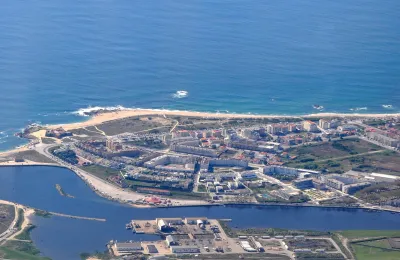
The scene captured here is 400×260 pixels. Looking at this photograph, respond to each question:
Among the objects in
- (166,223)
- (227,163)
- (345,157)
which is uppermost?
(345,157)

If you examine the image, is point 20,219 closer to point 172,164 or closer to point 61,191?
point 61,191

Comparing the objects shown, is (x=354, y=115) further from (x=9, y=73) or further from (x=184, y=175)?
(x=9, y=73)

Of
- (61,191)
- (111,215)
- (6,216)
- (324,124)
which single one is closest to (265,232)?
(111,215)

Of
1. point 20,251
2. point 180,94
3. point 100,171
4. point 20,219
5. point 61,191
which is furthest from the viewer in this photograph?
point 180,94

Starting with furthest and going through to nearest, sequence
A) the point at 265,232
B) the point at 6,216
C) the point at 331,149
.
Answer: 1. the point at 331,149
2. the point at 6,216
3. the point at 265,232

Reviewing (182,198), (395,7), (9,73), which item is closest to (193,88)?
(9,73)

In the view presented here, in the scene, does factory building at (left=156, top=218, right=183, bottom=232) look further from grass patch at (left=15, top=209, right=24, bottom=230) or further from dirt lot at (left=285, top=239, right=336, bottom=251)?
grass patch at (left=15, top=209, right=24, bottom=230)

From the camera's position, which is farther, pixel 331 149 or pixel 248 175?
pixel 331 149
